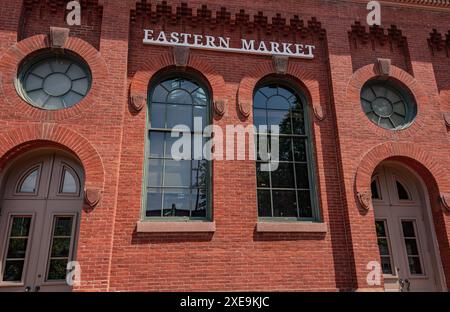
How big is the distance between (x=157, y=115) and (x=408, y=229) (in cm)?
640

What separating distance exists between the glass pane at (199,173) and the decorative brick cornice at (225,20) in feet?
11.1

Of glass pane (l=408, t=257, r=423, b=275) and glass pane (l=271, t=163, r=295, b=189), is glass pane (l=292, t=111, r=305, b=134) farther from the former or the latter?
glass pane (l=408, t=257, r=423, b=275)

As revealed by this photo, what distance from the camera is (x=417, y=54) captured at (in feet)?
29.8

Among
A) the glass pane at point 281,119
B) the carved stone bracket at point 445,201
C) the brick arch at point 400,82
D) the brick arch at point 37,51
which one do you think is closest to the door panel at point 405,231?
the carved stone bracket at point 445,201

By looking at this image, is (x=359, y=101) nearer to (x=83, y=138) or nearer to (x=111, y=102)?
(x=111, y=102)

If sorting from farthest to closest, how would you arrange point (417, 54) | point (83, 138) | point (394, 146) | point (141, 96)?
point (417, 54) → point (394, 146) → point (141, 96) → point (83, 138)

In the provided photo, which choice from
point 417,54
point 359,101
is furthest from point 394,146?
point 417,54

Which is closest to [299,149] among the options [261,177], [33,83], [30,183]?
[261,177]

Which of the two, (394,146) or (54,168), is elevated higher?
(394,146)

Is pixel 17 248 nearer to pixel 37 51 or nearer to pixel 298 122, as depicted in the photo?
pixel 37 51

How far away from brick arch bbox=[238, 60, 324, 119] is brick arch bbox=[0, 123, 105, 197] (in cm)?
338

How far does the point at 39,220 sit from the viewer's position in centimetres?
684

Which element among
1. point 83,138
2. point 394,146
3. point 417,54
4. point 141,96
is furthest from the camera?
point 417,54

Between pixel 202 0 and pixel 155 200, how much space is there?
492 cm
